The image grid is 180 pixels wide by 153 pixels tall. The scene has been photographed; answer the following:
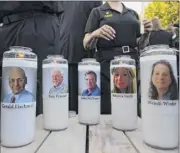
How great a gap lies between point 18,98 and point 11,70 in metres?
0.06

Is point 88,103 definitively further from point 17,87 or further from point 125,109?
point 17,87

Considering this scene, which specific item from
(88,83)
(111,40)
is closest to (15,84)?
(88,83)

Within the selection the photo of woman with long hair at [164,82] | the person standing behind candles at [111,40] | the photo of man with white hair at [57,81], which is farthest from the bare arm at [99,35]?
the photo of woman with long hair at [164,82]

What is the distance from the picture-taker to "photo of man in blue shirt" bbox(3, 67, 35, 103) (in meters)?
0.45

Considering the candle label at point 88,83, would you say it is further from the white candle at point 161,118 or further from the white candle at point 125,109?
the white candle at point 161,118

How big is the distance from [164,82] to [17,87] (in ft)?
1.01

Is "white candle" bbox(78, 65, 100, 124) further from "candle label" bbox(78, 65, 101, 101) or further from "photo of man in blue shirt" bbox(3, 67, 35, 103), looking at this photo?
"photo of man in blue shirt" bbox(3, 67, 35, 103)

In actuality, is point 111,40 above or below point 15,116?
above

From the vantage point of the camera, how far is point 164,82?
434 millimetres

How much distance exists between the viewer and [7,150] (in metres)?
0.44

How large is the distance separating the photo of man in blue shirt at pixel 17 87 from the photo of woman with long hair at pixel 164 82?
0.27 m

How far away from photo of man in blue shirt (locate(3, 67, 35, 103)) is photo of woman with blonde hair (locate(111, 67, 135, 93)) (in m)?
0.24

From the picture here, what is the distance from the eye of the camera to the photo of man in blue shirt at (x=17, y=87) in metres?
0.45

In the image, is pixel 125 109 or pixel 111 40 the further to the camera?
pixel 111 40
